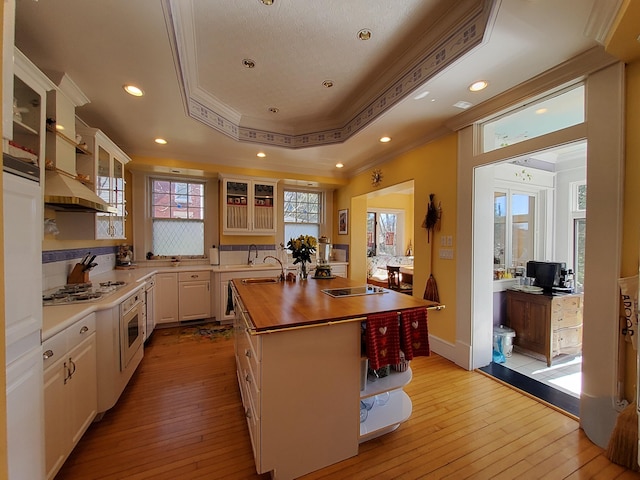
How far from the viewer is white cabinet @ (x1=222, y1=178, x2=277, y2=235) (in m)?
4.15

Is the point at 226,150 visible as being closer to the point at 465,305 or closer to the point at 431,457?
the point at 465,305

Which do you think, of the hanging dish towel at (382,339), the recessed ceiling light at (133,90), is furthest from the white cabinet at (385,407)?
the recessed ceiling light at (133,90)

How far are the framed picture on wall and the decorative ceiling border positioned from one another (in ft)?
6.11

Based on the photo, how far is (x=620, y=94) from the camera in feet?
5.40

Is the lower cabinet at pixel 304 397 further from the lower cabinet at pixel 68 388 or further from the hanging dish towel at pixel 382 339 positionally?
the lower cabinet at pixel 68 388

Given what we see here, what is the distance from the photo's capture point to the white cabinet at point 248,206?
13.6 feet

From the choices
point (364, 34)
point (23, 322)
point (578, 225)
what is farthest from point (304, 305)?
point (578, 225)

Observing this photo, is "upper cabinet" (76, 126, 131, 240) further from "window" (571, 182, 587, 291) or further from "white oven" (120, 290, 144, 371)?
"window" (571, 182, 587, 291)

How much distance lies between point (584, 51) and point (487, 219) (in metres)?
1.44

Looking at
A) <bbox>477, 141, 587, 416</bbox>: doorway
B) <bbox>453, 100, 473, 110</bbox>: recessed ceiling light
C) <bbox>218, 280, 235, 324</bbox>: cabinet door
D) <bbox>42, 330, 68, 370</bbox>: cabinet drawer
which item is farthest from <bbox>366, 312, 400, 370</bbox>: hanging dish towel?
<bbox>218, 280, 235, 324</bbox>: cabinet door

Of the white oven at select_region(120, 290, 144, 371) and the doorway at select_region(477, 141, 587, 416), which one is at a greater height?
the doorway at select_region(477, 141, 587, 416)

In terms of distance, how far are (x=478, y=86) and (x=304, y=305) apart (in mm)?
2257

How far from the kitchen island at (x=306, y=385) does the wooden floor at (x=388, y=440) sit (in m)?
0.09

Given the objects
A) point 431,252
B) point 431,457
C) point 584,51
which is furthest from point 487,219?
point 431,457
